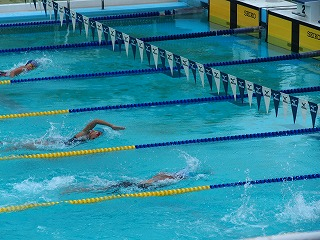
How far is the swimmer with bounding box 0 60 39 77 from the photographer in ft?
41.1

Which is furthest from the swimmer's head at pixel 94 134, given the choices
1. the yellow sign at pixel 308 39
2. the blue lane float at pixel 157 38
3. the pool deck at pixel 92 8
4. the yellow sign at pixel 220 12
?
the pool deck at pixel 92 8

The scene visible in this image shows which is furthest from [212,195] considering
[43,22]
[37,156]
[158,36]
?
[43,22]

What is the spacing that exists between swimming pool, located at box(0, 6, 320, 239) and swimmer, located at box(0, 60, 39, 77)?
0.14m

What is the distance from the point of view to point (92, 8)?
17.2 m

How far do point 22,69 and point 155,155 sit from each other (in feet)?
12.6

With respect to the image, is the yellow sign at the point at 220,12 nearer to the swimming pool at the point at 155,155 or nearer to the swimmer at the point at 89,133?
the swimming pool at the point at 155,155

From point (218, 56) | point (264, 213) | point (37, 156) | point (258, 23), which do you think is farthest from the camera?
point (258, 23)

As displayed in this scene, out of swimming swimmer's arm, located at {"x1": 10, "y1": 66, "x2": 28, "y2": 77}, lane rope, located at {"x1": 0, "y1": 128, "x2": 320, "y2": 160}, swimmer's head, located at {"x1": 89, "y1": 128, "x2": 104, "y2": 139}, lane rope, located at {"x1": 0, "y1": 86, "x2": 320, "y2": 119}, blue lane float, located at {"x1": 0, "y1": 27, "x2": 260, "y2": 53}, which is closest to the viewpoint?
lane rope, located at {"x1": 0, "y1": 128, "x2": 320, "y2": 160}

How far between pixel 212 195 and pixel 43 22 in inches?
316

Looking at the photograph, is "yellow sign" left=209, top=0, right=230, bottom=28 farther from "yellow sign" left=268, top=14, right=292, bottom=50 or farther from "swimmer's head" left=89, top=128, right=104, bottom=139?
"swimmer's head" left=89, top=128, right=104, bottom=139

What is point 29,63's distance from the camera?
1280 cm

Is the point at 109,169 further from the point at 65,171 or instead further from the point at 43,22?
the point at 43,22

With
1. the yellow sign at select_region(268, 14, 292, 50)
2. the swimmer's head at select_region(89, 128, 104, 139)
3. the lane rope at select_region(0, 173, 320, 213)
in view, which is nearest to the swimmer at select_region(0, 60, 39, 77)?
the swimmer's head at select_region(89, 128, 104, 139)

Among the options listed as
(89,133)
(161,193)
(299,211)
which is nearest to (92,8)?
(89,133)
